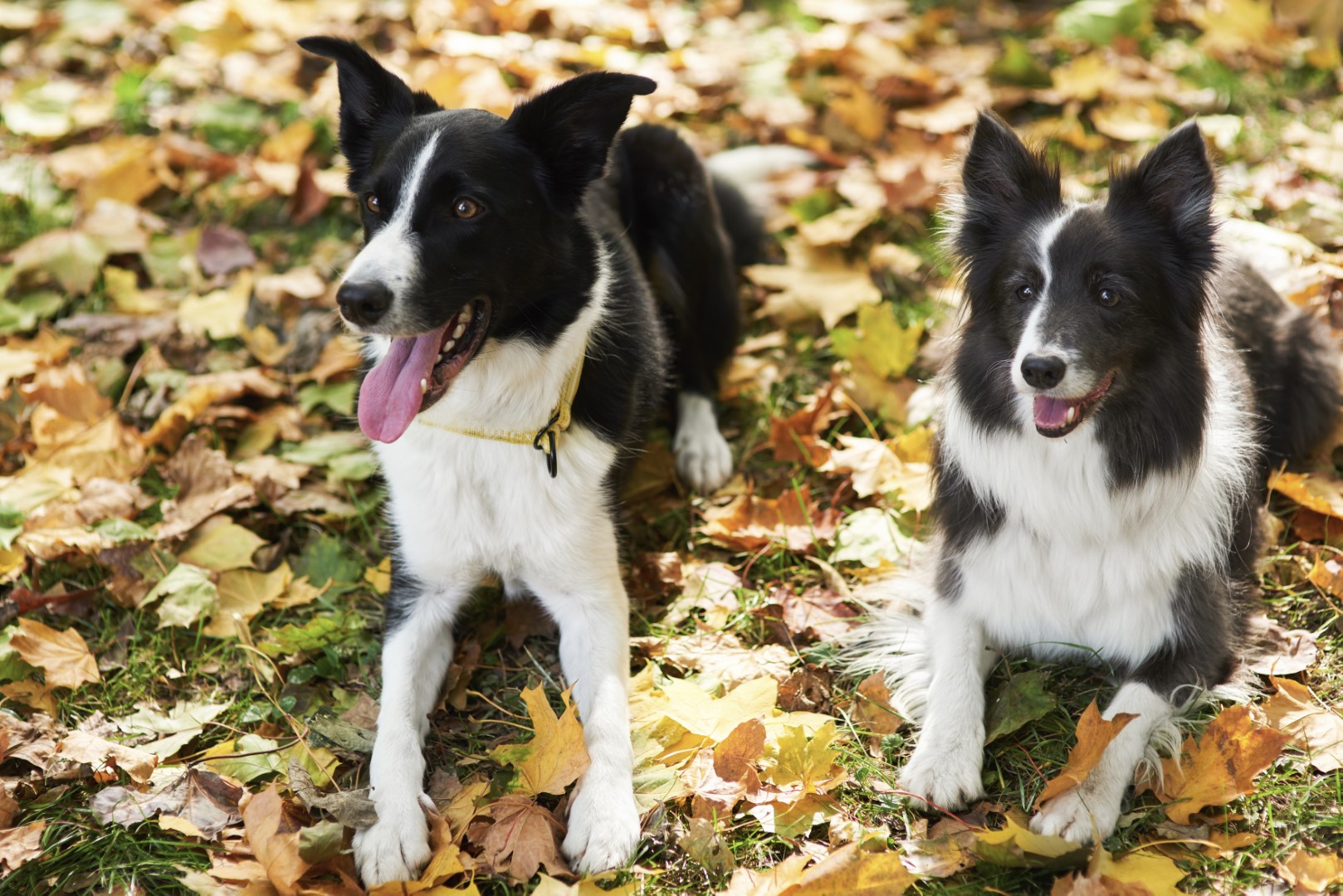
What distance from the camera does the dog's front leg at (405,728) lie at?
8.33 feet

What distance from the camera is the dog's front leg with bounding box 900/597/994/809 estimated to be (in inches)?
106

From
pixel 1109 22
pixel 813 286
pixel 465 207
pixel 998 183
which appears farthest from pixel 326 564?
pixel 1109 22

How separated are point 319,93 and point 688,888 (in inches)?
191

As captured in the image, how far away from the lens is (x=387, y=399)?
2785mm

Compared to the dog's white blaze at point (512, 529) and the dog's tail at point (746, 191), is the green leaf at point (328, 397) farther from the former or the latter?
the dog's tail at point (746, 191)

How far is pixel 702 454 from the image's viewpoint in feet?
13.0

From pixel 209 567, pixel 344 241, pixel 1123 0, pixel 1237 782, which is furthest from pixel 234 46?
pixel 1237 782

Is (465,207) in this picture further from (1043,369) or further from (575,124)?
(1043,369)

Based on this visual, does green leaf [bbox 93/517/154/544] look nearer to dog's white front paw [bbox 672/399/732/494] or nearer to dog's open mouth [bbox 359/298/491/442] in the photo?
dog's open mouth [bbox 359/298/491/442]

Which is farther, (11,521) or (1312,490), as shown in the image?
(11,521)

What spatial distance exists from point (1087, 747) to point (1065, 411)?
836 millimetres

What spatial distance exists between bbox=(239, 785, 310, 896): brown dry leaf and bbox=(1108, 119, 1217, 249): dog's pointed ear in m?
2.59

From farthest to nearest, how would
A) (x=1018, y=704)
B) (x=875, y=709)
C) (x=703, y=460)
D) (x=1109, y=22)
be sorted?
(x=1109, y=22) < (x=703, y=460) < (x=875, y=709) < (x=1018, y=704)

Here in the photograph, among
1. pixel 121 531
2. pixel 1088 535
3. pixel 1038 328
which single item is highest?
pixel 1038 328
